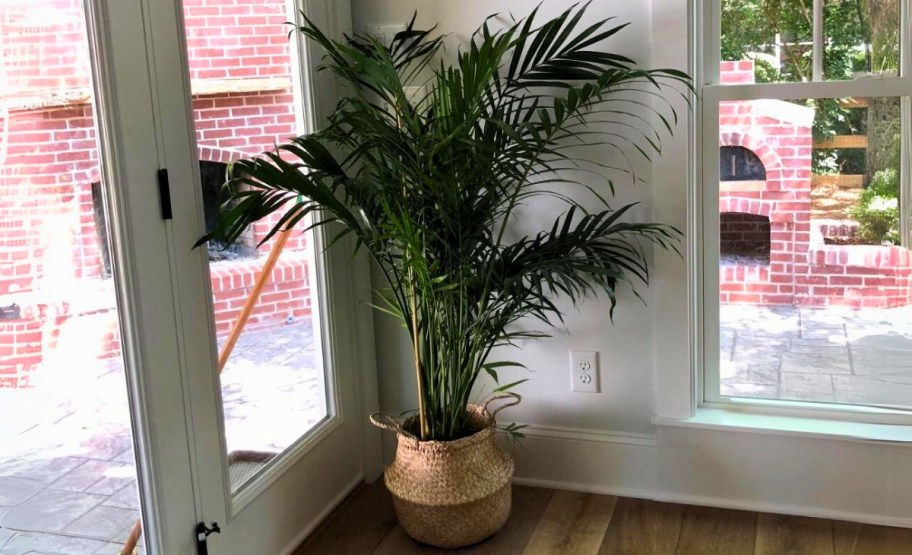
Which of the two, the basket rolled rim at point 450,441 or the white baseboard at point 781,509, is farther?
the white baseboard at point 781,509

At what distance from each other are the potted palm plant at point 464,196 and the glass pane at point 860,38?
0.42m

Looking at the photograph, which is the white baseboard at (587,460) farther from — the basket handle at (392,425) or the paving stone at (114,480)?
the paving stone at (114,480)

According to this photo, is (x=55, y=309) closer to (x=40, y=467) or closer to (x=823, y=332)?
(x=40, y=467)

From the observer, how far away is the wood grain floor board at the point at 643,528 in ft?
7.81

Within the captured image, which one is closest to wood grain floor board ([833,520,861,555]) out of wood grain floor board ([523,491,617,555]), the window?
the window

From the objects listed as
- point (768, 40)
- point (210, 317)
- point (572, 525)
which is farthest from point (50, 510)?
point (768, 40)

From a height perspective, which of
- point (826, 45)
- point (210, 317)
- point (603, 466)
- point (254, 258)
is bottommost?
point (603, 466)

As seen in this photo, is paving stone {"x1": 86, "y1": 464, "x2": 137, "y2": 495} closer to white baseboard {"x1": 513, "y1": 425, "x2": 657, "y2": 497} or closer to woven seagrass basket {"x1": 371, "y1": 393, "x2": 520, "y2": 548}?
woven seagrass basket {"x1": 371, "y1": 393, "x2": 520, "y2": 548}

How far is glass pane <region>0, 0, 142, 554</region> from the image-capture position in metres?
1.52

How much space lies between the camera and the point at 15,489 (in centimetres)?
153

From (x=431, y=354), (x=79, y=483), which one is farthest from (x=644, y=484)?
(x=79, y=483)

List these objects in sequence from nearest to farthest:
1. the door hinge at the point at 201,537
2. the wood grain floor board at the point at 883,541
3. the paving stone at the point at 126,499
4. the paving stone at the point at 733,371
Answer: the paving stone at the point at 126,499, the door hinge at the point at 201,537, the wood grain floor board at the point at 883,541, the paving stone at the point at 733,371

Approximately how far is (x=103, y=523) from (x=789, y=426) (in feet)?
5.80

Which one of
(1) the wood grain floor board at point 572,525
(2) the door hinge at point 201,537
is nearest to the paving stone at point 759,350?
(1) the wood grain floor board at point 572,525
